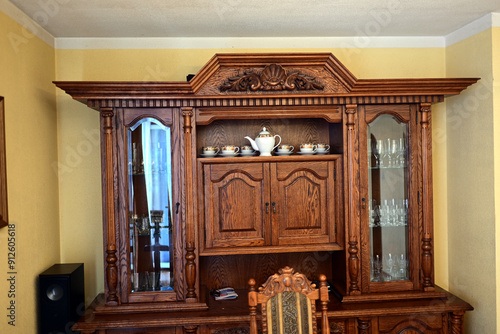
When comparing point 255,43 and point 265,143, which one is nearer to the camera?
point 265,143

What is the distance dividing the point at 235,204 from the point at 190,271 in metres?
0.54

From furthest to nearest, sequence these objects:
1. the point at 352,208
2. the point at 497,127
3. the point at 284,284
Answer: the point at 352,208, the point at 497,127, the point at 284,284

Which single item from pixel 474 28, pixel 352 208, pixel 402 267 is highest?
pixel 474 28

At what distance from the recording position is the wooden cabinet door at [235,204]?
3.14m

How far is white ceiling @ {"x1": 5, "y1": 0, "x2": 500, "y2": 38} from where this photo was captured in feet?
9.12

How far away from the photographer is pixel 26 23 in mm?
2920

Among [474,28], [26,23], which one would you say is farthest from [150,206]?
[474,28]

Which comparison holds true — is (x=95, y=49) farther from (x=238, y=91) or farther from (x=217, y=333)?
(x=217, y=333)

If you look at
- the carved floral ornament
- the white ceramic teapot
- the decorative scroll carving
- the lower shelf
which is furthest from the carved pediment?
the lower shelf

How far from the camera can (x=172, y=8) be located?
2.82m

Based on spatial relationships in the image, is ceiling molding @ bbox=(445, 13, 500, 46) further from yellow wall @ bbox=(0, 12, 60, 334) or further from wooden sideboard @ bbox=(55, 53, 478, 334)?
yellow wall @ bbox=(0, 12, 60, 334)

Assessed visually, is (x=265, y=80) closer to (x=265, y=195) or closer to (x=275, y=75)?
(x=275, y=75)

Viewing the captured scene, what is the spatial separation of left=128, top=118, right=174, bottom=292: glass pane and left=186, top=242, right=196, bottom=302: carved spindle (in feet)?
0.42

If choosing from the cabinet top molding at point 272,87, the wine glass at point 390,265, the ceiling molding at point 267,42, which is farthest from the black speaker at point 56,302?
the wine glass at point 390,265
